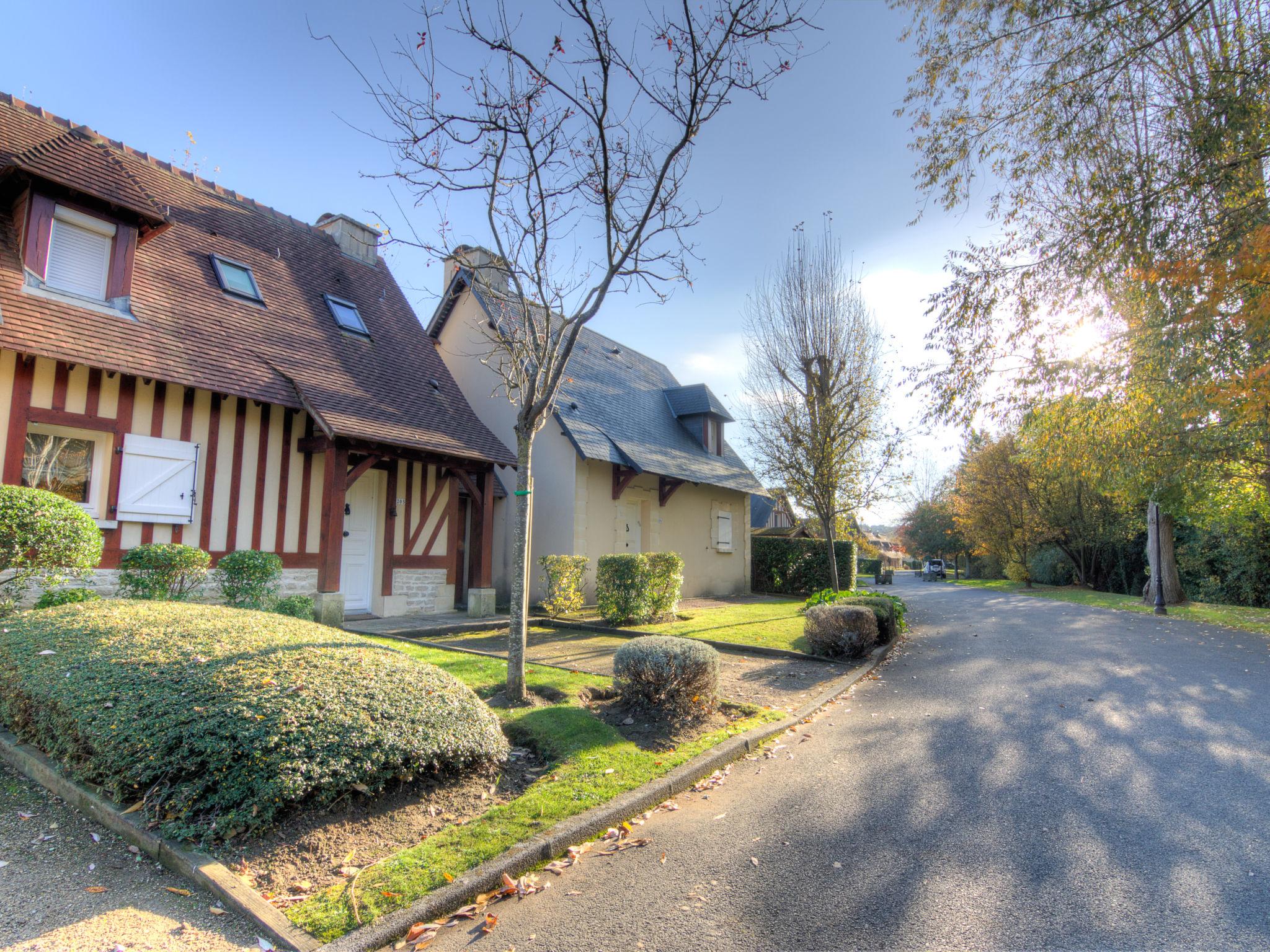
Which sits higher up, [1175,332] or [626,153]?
[626,153]


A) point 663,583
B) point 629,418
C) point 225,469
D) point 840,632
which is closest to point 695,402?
point 629,418

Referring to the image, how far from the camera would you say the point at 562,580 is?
1192cm

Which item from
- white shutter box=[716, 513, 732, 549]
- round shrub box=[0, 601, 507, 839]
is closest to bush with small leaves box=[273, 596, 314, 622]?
round shrub box=[0, 601, 507, 839]

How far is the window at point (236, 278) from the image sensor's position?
10297mm

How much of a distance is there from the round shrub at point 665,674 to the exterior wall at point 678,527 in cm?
773

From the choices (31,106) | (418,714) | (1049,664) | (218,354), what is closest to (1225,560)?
(1049,664)

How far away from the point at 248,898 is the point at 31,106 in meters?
12.2

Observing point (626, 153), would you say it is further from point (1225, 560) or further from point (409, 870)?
point (1225, 560)

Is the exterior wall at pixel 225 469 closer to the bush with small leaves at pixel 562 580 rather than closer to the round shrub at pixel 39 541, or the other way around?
the round shrub at pixel 39 541

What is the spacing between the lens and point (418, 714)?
379 centimetres

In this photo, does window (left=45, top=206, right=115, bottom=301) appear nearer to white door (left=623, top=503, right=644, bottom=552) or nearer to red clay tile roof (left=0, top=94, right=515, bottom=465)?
red clay tile roof (left=0, top=94, right=515, bottom=465)

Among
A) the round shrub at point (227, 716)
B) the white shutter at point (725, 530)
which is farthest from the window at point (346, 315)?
the white shutter at point (725, 530)

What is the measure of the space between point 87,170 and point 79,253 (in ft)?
3.49

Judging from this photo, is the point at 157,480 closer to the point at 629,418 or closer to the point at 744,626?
the point at 744,626
